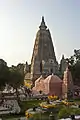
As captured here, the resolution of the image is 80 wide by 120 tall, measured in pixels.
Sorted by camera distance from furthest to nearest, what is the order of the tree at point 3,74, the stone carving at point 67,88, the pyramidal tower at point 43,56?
1. the pyramidal tower at point 43,56
2. the stone carving at point 67,88
3. the tree at point 3,74

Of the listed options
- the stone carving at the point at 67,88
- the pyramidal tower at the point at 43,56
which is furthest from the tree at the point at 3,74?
the pyramidal tower at the point at 43,56

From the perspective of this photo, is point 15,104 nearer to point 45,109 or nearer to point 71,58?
point 45,109

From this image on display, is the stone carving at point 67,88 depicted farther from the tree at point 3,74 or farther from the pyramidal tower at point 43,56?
the pyramidal tower at point 43,56

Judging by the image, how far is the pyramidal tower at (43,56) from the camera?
49344 millimetres

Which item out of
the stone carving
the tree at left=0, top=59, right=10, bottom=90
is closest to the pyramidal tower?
the stone carving

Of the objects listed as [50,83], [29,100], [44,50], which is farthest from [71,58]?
[29,100]

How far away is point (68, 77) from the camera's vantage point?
31.7 metres

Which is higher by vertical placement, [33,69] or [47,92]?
[33,69]

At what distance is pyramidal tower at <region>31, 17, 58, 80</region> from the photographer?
49344 millimetres

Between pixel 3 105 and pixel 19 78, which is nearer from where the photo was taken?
pixel 3 105

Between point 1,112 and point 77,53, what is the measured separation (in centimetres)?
3539

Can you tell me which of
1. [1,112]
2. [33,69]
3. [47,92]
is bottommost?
[1,112]

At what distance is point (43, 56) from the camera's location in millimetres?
49812

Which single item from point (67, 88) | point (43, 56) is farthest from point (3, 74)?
point (43, 56)
